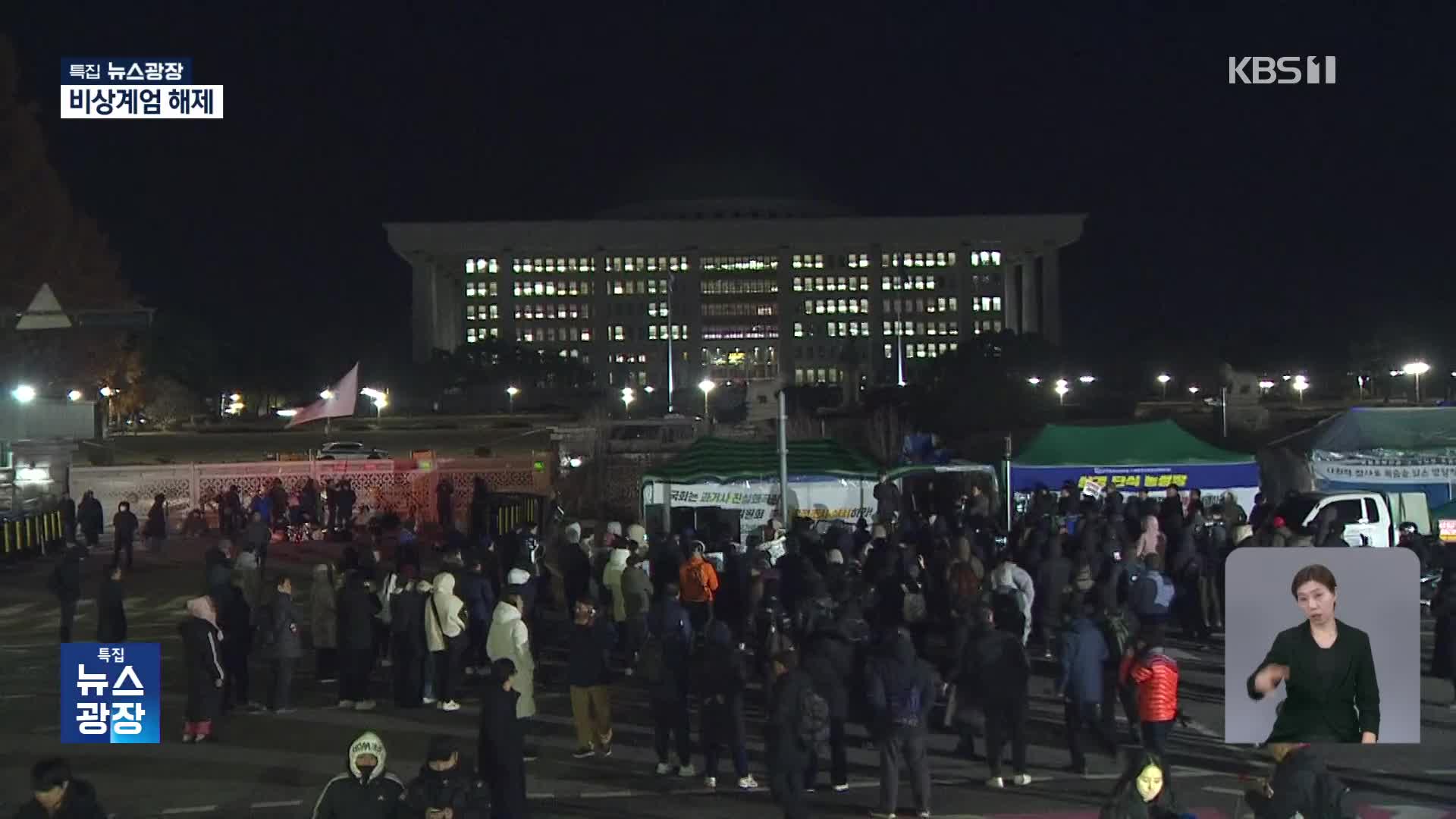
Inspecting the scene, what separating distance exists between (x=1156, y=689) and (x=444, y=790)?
466 centimetres

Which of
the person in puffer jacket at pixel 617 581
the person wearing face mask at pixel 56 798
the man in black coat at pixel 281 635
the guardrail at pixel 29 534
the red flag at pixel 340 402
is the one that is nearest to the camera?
the person wearing face mask at pixel 56 798

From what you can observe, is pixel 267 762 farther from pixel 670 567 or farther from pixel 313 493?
pixel 313 493

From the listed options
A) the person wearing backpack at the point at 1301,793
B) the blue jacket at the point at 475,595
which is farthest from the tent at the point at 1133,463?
the person wearing backpack at the point at 1301,793

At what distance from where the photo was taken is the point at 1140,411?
59844 millimetres

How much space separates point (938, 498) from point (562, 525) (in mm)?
7738

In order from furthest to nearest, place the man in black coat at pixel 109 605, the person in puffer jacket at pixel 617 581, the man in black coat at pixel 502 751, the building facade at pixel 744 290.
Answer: the building facade at pixel 744 290 → the person in puffer jacket at pixel 617 581 → the man in black coat at pixel 109 605 → the man in black coat at pixel 502 751

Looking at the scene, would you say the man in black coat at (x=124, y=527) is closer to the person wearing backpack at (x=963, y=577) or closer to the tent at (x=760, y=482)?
the tent at (x=760, y=482)

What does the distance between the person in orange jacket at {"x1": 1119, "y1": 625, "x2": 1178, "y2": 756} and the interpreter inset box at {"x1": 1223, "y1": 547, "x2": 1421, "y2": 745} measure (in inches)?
112

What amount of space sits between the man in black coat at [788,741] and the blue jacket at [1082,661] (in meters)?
2.09

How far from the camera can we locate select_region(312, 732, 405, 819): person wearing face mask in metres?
5.74

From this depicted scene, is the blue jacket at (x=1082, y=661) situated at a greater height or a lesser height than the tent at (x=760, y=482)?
lesser

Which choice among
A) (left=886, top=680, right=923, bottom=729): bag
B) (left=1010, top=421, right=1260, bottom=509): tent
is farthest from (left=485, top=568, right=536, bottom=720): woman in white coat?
(left=1010, top=421, right=1260, bottom=509): tent

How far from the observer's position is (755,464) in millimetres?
19688

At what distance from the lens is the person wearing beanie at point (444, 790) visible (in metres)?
5.97
